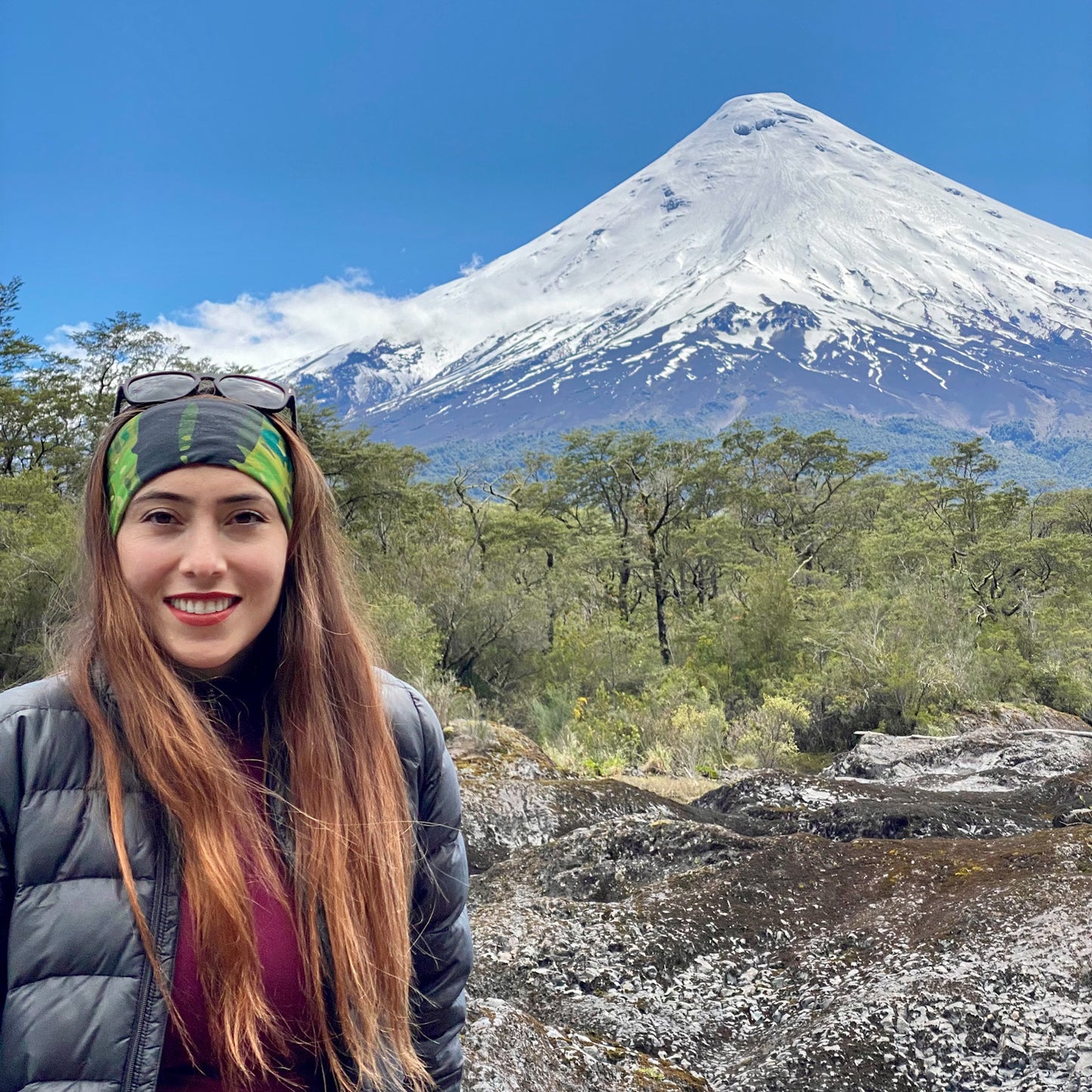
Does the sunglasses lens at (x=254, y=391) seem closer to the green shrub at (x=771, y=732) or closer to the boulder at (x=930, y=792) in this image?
the boulder at (x=930, y=792)

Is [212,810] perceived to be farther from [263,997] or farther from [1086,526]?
[1086,526]

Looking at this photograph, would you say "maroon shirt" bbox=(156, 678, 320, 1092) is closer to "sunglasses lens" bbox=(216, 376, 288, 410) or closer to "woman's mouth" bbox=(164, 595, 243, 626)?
"woman's mouth" bbox=(164, 595, 243, 626)

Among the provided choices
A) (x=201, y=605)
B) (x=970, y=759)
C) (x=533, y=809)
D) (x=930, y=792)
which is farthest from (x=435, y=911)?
(x=970, y=759)

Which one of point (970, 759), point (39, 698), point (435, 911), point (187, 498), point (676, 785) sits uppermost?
point (187, 498)

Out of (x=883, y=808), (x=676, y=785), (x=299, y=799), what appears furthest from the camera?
(x=676, y=785)

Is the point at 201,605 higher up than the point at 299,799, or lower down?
higher up

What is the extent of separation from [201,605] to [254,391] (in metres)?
0.40

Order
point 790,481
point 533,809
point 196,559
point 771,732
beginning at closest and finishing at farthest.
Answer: point 196,559
point 533,809
point 771,732
point 790,481

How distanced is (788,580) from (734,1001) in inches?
680

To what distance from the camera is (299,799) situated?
1.47 metres

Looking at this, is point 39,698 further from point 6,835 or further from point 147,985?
point 147,985

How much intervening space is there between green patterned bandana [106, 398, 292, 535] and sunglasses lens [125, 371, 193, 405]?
0.10 ft

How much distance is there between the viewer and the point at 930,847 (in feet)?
11.3

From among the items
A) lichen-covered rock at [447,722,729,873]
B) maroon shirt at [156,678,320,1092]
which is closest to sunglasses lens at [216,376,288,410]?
maroon shirt at [156,678,320,1092]
